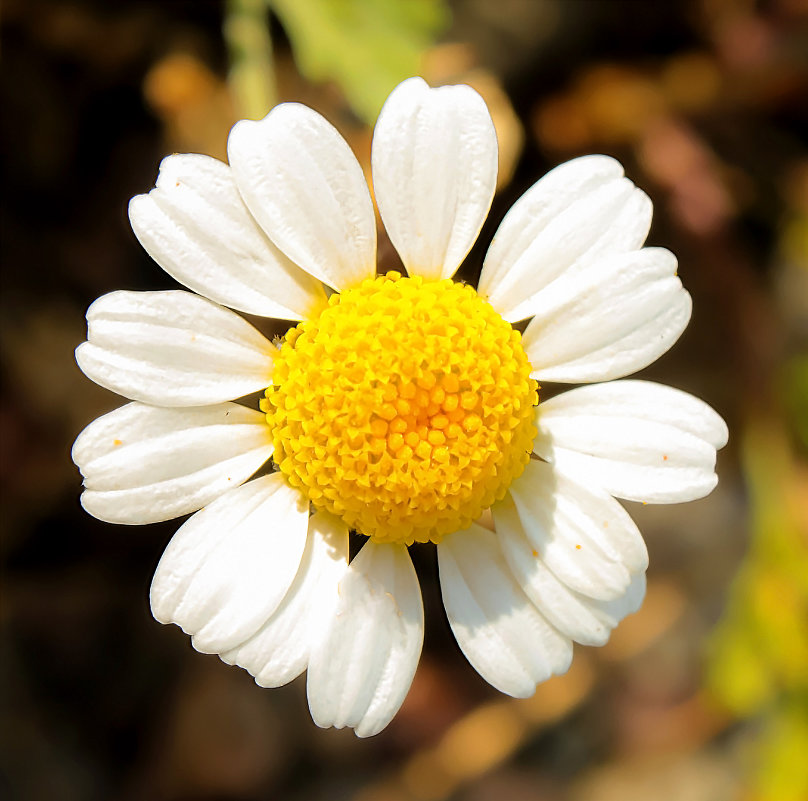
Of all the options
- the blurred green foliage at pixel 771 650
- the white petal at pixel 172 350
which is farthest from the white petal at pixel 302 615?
the blurred green foliage at pixel 771 650

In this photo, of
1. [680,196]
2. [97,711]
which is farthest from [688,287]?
[97,711]

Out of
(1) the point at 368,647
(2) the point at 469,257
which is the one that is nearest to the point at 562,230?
(2) the point at 469,257

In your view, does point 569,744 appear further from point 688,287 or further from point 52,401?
point 52,401

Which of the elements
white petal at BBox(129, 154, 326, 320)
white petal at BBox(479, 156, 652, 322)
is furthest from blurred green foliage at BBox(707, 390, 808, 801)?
white petal at BBox(129, 154, 326, 320)

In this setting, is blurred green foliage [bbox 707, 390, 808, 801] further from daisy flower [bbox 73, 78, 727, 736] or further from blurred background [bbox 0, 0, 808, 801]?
daisy flower [bbox 73, 78, 727, 736]

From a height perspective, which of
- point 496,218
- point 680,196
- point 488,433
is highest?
point 488,433

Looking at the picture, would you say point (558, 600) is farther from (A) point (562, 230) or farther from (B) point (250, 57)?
(B) point (250, 57)
